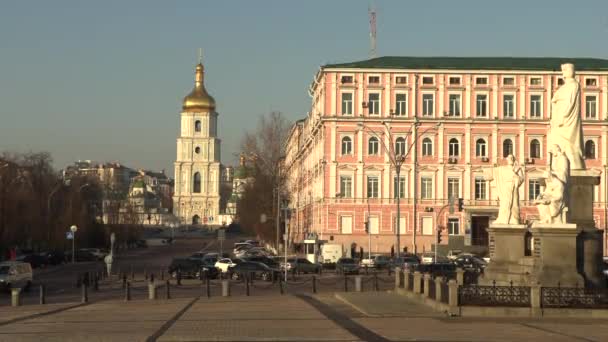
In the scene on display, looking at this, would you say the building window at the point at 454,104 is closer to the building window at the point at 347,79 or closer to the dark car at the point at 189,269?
the building window at the point at 347,79

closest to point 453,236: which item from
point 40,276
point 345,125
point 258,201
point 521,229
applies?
point 345,125

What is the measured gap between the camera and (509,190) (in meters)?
37.3

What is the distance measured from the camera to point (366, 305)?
35.9 meters

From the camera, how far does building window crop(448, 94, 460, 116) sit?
9694 centimetres

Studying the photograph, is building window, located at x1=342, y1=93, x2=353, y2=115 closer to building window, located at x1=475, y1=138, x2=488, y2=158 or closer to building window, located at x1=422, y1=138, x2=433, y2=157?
building window, located at x1=422, y1=138, x2=433, y2=157

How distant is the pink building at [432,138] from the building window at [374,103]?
0.30 ft

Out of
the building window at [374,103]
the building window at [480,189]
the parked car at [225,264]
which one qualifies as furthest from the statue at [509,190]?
the building window at [480,189]

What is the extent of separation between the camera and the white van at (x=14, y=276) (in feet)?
173

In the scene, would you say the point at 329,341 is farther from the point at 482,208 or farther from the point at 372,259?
the point at 482,208

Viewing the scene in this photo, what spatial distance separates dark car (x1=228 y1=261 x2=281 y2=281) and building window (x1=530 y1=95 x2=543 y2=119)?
4184 cm

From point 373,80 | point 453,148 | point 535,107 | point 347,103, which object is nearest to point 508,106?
point 535,107

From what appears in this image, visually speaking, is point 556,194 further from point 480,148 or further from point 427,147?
point 480,148

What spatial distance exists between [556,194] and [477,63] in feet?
221

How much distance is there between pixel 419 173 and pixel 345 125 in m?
8.04
